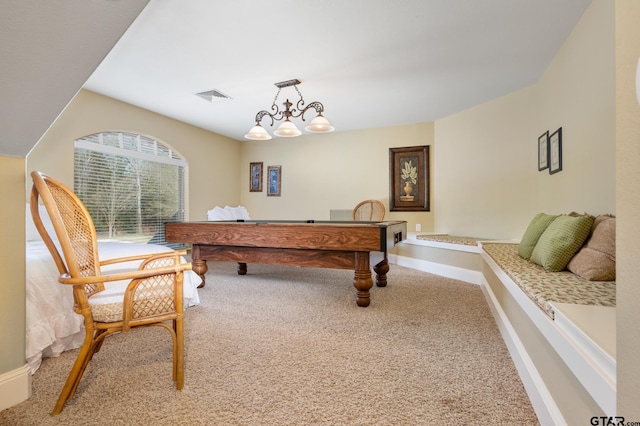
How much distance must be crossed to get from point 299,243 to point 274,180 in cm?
374

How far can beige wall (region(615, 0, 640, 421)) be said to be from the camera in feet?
1.94

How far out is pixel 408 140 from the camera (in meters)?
5.13

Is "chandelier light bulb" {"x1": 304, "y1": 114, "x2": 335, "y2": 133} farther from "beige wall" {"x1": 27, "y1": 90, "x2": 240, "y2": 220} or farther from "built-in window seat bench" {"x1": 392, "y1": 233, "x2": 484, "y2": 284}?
"beige wall" {"x1": 27, "y1": 90, "x2": 240, "y2": 220}

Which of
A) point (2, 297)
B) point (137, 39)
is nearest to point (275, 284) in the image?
point (2, 297)

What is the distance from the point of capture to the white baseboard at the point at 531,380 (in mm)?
1105

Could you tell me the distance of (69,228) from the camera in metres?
1.37

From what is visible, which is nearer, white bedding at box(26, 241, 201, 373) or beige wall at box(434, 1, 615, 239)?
white bedding at box(26, 241, 201, 373)

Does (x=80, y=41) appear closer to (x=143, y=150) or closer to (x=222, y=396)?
(x=222, y=396)

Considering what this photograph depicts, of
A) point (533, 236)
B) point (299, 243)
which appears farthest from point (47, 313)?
point (533, 236)

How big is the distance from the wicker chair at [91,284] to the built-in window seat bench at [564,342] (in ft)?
5.08

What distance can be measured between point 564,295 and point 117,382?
7.17 feet

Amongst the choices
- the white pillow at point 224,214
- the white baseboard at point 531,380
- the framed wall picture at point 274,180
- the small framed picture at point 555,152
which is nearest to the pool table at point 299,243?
the white baseboard at point 531,380

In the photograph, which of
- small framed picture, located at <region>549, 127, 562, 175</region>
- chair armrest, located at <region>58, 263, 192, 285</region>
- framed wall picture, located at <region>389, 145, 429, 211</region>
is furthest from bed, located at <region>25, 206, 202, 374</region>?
framed wall picture, located at <region>389, 145, 429, 211</region>

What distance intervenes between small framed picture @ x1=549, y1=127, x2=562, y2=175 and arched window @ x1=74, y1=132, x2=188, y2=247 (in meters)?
5.20
